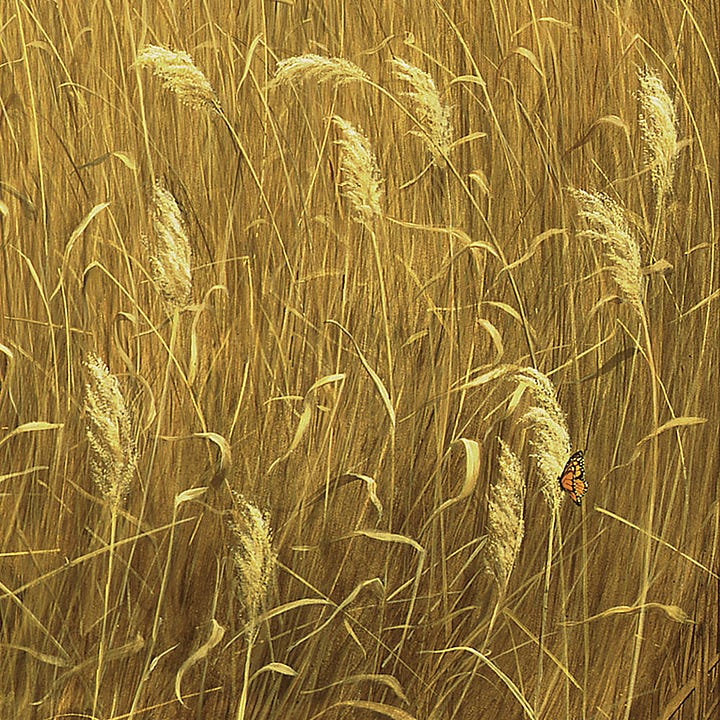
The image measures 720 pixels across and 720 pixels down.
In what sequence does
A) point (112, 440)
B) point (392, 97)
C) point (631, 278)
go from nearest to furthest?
point (112, 440)
point (631, 278)
point (392, 97)

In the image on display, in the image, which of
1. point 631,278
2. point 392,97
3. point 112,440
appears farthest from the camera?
point 392,97

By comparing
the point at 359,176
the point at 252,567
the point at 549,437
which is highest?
the point at 359,176

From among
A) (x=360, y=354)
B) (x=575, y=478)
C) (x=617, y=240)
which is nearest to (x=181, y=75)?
(x=360, y=354)

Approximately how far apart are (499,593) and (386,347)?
37 cm

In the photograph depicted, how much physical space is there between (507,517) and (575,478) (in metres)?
0.13

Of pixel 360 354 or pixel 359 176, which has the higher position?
pixel 359 176

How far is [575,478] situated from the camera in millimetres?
1358

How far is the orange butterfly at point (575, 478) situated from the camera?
4.42 feet

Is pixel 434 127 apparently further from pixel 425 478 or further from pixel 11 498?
pixel 11 498

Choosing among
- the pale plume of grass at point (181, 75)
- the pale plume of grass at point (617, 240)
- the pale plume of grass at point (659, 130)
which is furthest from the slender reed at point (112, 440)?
the pale plume of grass at point (659, 130)

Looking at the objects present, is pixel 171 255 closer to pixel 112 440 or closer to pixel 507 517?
pixel 112 440

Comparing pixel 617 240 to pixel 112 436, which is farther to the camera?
pixel 617 240

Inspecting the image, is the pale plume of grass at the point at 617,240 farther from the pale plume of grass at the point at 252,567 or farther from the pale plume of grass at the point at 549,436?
the pale plume of grass at the point at 252,567

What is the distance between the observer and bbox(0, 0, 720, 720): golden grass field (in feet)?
4.54
